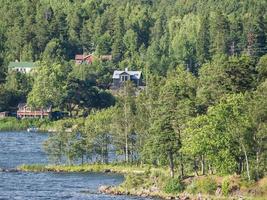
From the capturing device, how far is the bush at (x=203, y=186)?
215ft

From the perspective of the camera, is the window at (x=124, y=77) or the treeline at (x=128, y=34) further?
the treeline at (x=128, y=34)

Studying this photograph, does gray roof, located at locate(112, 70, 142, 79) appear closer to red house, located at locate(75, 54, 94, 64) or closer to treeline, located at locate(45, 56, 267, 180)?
red house, located at locate(75, 54, 94, 64)

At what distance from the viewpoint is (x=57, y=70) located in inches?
5418

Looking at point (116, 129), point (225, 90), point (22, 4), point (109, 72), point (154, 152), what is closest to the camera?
point (154, 152)

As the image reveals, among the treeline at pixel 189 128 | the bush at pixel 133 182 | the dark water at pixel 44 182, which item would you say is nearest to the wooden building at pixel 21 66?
the dark water at pixel 44 182

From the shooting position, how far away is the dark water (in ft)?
228

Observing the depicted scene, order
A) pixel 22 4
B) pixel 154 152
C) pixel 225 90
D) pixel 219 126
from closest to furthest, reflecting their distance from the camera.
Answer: pixel 219 126 → pixel 154 152 → pixel 225 90 → pixel 22 4

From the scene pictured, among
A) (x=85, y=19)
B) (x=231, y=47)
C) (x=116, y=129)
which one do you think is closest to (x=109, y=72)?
(x=231, y=47)

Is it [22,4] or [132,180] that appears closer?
[132,180]

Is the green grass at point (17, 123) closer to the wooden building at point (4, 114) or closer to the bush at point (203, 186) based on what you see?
the wooden building at point (4, 114)

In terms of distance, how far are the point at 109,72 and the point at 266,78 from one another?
267 ft

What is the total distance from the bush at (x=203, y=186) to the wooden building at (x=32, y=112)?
68615 mm

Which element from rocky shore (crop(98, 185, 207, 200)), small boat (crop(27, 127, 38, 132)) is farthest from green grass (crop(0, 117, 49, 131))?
rocky shore (crop(98, 185, 207, 200))

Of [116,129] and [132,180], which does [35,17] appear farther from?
[132,180]
